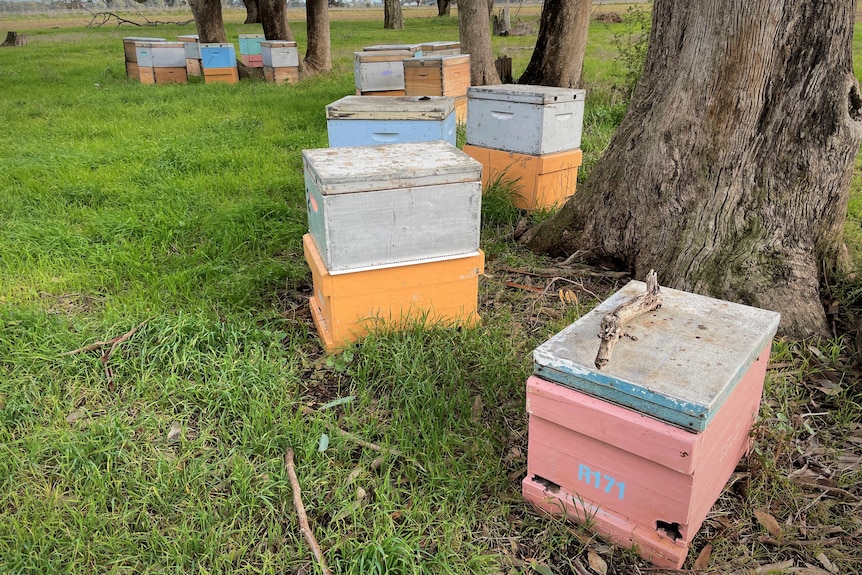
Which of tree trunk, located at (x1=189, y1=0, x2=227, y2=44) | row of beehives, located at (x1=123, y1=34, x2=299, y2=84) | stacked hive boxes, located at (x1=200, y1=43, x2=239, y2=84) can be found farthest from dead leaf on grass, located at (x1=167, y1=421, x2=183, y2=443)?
tree trunk, located at (x1=189, y1=0, x2=227, y2=44)

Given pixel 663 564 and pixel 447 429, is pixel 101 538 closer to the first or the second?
pixel 447 429

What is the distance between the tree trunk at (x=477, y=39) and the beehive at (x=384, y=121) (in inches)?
168

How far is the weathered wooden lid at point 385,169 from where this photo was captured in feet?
8.41

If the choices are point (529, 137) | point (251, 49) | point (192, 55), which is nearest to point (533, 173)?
point (529, 137)

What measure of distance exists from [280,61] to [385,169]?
9.22 metres

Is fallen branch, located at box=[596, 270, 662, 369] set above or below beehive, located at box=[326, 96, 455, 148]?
below

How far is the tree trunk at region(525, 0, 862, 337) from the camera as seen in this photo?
2.72 m

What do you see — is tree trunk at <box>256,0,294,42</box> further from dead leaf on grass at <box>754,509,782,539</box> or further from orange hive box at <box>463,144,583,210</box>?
dead leaf on grass at <box>754,509,782,539</box>

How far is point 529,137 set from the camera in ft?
13.7

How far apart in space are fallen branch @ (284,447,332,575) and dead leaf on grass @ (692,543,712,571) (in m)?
1.05

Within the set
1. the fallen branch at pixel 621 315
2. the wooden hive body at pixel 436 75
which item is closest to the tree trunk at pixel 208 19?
the wooden hive body at pixel 436 75

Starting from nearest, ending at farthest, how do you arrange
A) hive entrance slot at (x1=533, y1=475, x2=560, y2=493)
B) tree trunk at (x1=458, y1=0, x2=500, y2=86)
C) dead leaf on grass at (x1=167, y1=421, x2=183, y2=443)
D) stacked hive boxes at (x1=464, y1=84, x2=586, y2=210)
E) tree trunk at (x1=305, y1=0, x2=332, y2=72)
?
hive entrance slot at (x1=533, y1=475, x2=560, y2=493), dead leaf on grass at (x1=167, y1=421, x2=183, y2=443), stacked hive boxes at (x1=464, y1=84, x2=586, y2=210), tree trunk at (x1=458, y1=0, x2=500, y2=86), tree trunk at (x1=305, y1=0, x2=332, y2=72)

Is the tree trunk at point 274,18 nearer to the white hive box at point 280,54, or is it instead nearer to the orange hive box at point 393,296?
the white hive box at point 280,54

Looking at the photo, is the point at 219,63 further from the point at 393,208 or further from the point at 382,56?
the point at 393,208
